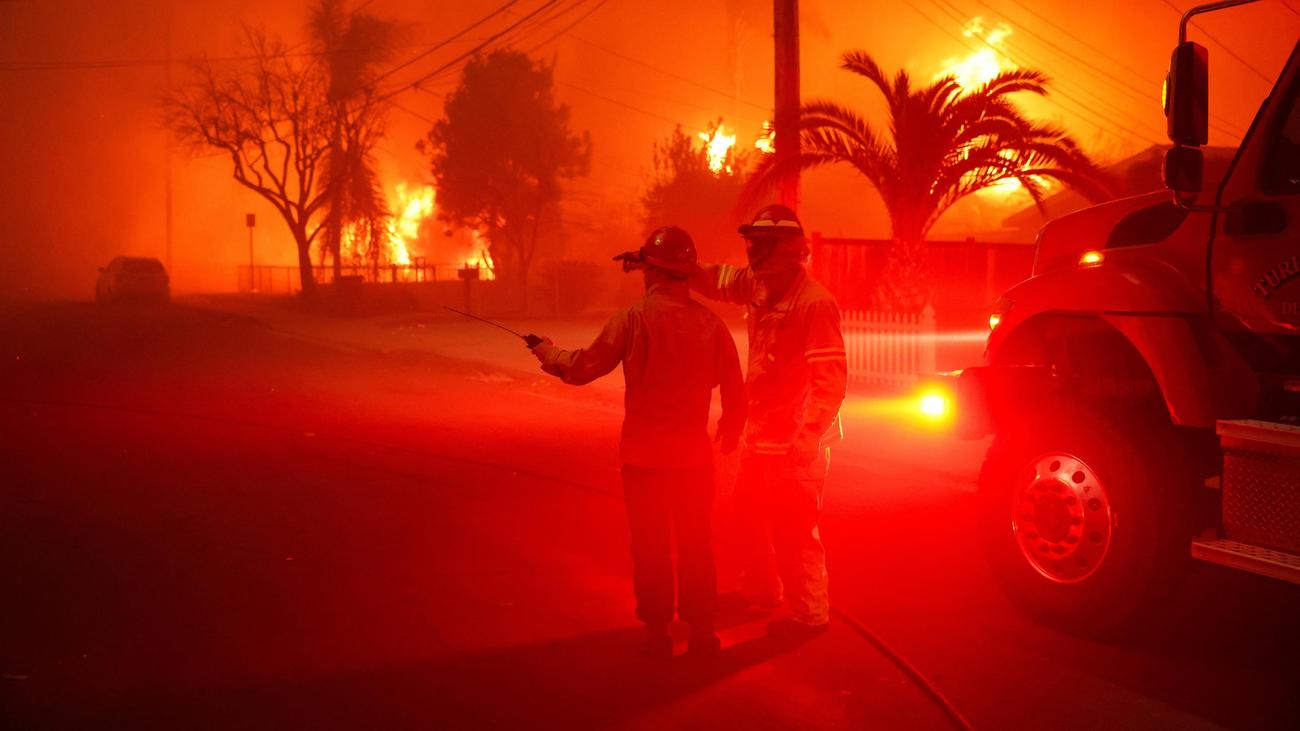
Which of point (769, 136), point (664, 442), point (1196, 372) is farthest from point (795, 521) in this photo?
point (769, 136)

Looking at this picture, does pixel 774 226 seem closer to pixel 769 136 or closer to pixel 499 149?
pixel 769 136

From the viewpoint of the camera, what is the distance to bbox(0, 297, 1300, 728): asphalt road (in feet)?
14.1

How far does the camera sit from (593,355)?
4762 millimetres

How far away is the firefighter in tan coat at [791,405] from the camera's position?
5.04 m

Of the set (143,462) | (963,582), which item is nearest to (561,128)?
(143,462)

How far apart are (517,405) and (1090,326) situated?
8995 mm

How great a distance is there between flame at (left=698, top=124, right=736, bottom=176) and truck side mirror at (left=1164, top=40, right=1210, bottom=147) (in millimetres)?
32277

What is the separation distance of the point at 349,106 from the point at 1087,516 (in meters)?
36.4

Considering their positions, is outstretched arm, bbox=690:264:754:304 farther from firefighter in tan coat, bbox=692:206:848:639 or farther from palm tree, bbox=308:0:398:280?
palm tree, bbox=308:0:398:280

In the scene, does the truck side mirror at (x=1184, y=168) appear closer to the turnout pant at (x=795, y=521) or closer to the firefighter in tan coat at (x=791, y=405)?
the firefighter in tan coat at (x=791, y=405)

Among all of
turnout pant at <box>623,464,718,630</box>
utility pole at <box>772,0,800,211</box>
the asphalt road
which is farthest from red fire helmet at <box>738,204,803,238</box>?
utility pole at <box>772,0,800,211</box>

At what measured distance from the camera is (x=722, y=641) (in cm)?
511

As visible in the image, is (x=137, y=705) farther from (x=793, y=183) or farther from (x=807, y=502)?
(x=793, y=183)

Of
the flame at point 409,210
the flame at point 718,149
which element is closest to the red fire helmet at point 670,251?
the flame at point 718,149
